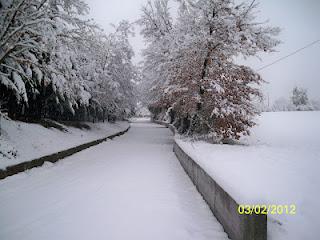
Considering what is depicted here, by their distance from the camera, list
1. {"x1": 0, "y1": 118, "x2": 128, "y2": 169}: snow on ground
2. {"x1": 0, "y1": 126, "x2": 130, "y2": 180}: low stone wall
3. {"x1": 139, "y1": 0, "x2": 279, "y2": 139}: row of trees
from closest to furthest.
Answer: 1. {"x1": 0, "y1": 126, "x2": 130, "y2": 180}: low stone wall
2. {"x1": 0, "y1": 118, "x2": 128, "y2": 169}: snow on ground
3. {"x1": 139, "y1": 0, "x2": 279, "y2": 139}: row of trees

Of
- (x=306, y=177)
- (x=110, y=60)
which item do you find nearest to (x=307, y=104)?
(x=110, y=60)

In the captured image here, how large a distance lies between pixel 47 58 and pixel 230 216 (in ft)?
33.5

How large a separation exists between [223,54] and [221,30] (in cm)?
117

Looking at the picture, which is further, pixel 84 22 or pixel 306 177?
Result: pixel 84 22

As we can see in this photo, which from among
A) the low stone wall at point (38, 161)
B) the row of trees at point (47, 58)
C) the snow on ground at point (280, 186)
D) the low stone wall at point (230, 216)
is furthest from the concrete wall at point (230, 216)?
the row of trees at point (47, 58)

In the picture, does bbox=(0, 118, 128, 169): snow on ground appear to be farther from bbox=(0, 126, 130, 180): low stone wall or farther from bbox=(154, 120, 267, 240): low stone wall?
bbox=(154, 120, 267, 240): low stone wall

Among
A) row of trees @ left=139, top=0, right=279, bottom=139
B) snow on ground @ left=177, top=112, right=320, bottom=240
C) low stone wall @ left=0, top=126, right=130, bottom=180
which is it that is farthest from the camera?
row of trees @ left=139, top=0, right=279, bottom=139

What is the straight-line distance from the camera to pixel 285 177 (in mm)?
5746

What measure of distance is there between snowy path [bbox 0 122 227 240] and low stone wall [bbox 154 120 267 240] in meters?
0.19

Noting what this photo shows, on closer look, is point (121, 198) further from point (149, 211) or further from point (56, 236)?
point (56, 236)

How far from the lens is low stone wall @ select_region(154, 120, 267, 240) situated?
121 inches

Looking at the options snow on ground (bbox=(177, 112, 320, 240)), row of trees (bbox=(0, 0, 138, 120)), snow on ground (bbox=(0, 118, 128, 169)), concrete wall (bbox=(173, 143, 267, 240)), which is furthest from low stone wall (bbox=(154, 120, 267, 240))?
row of trees (bbox=(0, 0, 138, 120))

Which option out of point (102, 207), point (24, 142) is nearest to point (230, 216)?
point (102, 207)

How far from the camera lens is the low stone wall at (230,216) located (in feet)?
10.1
